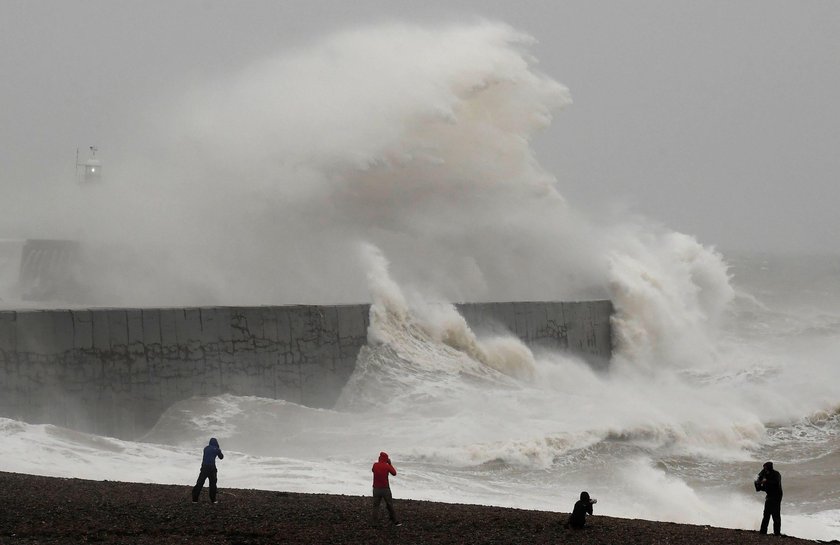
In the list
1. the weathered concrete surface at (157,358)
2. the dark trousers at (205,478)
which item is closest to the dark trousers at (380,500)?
the dark trousers at (205,478)

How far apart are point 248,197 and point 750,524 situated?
13.2 metres

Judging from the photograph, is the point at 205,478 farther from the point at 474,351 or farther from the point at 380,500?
the point at 474,351

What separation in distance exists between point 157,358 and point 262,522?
609 centimetres

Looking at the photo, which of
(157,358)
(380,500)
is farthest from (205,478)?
(157,358)

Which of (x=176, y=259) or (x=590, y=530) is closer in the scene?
(x=590, y=530)

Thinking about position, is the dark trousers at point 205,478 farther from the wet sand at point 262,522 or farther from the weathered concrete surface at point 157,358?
the weathered concrete surface at point 157,358

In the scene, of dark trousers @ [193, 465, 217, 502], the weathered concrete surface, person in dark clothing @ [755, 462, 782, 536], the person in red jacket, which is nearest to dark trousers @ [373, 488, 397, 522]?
the person in red jacket

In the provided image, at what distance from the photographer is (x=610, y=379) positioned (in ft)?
70.5

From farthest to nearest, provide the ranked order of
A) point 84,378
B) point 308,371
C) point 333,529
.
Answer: point 308,371, point 84,378, point 333,529

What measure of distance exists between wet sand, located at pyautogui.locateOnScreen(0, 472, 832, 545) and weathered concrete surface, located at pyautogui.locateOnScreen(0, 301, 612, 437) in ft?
10.9

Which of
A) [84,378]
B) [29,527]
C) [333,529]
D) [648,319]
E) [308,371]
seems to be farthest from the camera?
[648,319]

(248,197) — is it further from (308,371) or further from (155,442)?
(155,442)

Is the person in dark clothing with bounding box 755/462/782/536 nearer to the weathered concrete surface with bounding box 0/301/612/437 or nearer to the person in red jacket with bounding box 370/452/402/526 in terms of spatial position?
the person in red jacket with bounding box 370/452/402/526

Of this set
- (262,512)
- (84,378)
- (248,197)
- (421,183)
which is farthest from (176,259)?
(262,512)
